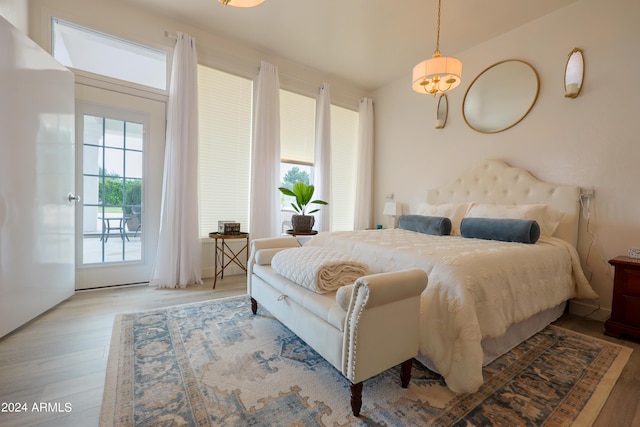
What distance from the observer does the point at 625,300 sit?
2.18 metres

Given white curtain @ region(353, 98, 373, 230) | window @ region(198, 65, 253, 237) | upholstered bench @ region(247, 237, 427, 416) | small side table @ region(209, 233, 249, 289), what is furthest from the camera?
white curtain @ region(353, 98, 373, 230)

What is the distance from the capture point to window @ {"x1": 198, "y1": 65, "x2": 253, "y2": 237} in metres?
3.54

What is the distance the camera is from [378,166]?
4969mm

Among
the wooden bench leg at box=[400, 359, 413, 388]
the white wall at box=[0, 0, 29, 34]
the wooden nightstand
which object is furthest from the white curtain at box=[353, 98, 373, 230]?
the white wall at box=[0, 0, 29, 34]

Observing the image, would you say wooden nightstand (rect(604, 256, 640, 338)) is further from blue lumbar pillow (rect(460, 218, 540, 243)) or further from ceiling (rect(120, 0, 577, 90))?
ceiling (rect(120, 0, 577, 90))

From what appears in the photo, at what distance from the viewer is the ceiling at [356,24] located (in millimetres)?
2867

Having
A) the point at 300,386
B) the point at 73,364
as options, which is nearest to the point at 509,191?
the point at 300,386

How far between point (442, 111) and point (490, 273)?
2.95 metres

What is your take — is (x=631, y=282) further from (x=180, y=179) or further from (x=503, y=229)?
(x=180, y=179)

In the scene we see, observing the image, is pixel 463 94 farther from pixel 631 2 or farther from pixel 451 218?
pixel 451 218

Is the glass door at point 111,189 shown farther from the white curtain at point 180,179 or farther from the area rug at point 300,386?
the area rug at point 300,386

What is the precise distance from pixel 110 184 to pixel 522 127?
4762 mm

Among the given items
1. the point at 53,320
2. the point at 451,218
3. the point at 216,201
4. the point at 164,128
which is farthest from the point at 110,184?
the point at 451,218

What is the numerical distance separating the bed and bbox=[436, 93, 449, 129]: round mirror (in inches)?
37.0
